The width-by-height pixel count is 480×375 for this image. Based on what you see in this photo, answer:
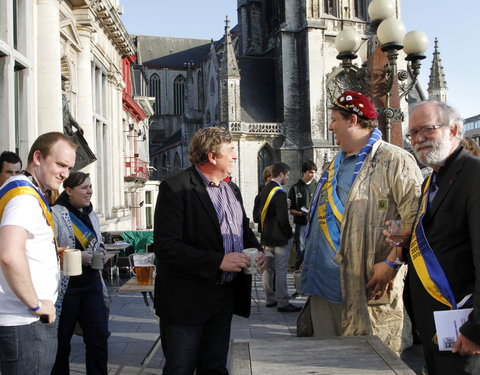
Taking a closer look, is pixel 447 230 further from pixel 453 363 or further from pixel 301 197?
pixel 301 197

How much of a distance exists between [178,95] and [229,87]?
30.3 meters

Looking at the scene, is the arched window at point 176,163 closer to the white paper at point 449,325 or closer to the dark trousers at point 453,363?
the dark trousers at point 453,363

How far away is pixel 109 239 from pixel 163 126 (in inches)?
2339

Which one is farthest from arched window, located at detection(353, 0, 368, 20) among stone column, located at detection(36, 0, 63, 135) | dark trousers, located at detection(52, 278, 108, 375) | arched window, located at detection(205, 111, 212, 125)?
dark trousers, located at detection(52, 278, 108, 375)

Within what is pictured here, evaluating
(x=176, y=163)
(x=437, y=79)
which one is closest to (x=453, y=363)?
(x=437, y=79)

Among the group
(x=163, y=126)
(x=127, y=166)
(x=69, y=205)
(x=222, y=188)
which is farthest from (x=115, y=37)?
(x=163, y=126)

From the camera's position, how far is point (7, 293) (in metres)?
2.58

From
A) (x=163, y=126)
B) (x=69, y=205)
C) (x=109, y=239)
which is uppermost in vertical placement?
(x=163, y=126)

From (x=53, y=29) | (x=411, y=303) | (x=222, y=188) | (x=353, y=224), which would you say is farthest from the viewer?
(x=53, y=29)

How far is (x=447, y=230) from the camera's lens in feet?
8.19

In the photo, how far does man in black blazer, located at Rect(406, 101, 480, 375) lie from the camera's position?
2357mm

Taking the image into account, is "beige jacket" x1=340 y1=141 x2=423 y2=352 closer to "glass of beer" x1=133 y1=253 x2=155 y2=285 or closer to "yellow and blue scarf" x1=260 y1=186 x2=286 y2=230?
"glass of beer" x1=133 y1=253 x2=155 y2=285

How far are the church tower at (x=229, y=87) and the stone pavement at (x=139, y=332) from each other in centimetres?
3449

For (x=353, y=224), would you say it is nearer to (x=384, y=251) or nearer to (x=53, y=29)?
(x=384, y=251)
